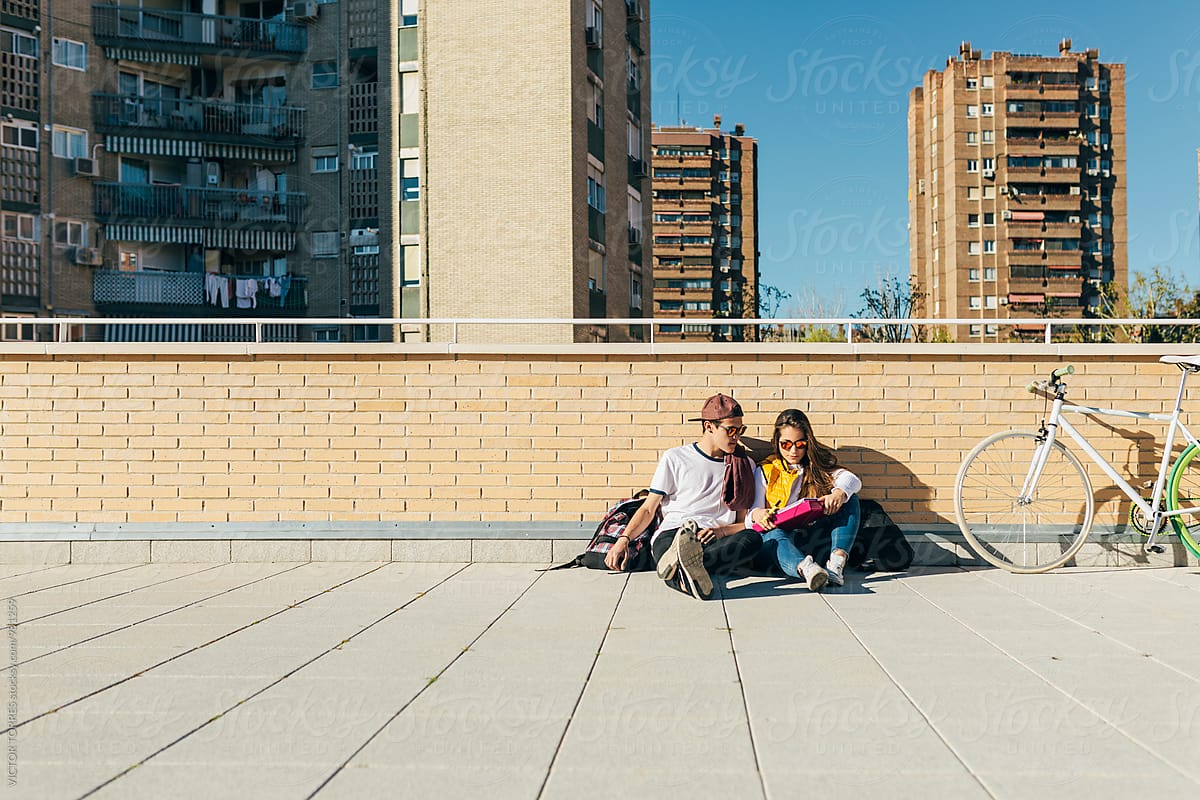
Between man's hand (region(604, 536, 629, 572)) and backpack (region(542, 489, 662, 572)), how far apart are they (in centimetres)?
47

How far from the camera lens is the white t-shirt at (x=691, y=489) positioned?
727cm

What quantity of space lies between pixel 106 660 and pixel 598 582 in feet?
11.0

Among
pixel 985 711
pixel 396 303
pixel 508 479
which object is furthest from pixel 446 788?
pixel 396 303

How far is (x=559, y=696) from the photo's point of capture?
14.0 feet

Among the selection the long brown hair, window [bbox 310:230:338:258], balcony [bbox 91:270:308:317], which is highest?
window [bbox 310:230:338:258]

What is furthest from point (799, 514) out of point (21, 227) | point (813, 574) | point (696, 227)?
point (696, 227)

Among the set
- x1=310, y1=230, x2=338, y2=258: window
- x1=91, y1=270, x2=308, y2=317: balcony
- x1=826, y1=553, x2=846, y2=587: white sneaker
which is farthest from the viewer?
x1=310, y1=230, x2=338, y2=258: window

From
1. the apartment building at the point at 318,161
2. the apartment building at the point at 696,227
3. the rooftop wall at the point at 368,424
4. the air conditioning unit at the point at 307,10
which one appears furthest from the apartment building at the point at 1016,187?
the rooftop wall at the point at 368,424

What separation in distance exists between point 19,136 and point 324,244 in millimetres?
9583

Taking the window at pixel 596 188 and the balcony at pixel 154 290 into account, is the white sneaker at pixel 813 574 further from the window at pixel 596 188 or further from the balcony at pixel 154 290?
the balcony at pixel 154 290

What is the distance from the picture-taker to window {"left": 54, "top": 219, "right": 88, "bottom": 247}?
3284 centimetres

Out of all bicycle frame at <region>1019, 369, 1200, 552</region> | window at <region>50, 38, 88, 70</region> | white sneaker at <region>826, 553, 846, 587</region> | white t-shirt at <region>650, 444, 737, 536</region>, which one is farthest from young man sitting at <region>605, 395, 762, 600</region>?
window at <region>50, 38, 88, 70</region>

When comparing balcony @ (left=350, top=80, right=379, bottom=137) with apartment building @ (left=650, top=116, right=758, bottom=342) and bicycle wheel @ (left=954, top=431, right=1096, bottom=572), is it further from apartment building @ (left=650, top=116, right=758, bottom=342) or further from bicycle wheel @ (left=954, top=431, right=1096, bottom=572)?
apartment building @ (left=650, top=116, right=758, bottom=342)

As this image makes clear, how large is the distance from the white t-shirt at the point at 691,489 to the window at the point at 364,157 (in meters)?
27.6
